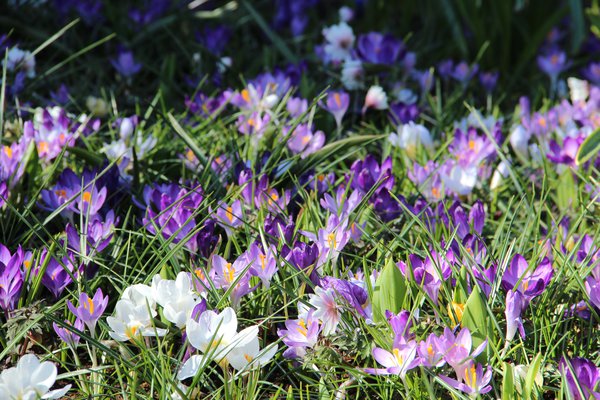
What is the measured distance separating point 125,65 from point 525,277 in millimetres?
1573

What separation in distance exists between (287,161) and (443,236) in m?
0.39

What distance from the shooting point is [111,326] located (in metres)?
1.20

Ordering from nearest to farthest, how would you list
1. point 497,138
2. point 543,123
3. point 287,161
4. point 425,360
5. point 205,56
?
point 425,360, point 287,161, point 497,138, point 543,123, point 205,56

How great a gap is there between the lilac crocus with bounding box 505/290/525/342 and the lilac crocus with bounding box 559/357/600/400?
0.11 meters

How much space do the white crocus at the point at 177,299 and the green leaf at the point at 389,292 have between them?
30 centimetres

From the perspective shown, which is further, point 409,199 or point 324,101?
point 324,101

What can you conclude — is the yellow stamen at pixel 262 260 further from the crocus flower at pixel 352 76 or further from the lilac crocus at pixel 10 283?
the crocus flower at pixel 352 76

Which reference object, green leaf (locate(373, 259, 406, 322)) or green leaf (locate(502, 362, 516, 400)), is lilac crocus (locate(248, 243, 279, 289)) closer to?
green leaf (locate(373, 259, 406, 322))

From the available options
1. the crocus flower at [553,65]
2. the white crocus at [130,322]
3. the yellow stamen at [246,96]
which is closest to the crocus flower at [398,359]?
the white crocus at [130,322]

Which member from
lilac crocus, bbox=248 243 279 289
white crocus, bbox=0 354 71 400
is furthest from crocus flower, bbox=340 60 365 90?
white crocus, bbox=0 354 71 400

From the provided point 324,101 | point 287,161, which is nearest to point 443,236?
point 287,161

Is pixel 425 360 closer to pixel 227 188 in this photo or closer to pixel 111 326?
pixel 111 326

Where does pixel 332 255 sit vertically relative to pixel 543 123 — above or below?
above

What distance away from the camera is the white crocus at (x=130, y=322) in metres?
1.21
